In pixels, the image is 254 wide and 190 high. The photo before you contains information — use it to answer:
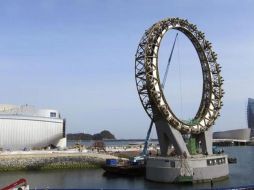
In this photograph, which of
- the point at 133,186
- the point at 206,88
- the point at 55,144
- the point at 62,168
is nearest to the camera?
the point at 133,186

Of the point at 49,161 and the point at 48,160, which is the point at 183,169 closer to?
the point at 49,161

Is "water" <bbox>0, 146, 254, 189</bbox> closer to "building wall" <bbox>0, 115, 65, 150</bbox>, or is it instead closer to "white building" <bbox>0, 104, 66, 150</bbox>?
"building wall" <bbox>0, 115, 65, 150</bbox>

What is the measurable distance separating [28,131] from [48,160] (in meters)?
28.5

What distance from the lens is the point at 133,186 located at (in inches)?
2511

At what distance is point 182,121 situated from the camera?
2822 inches

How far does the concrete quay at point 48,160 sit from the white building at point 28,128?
850 inches

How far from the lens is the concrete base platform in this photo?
65500 millimetres

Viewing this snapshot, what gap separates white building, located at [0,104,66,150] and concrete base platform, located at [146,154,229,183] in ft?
182

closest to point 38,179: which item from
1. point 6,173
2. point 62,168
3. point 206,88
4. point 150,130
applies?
point 6,173

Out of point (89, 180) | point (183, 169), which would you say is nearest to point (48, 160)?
point (89, 180)

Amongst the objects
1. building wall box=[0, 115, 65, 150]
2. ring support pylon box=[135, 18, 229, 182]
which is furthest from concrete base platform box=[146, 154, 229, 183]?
building wall box=[0, 115, 65, 150]

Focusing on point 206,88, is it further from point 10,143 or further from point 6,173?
point 10,143

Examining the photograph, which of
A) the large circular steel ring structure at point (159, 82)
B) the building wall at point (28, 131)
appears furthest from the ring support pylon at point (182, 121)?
the building wall at point (28, 131)

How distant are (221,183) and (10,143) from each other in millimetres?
66213
